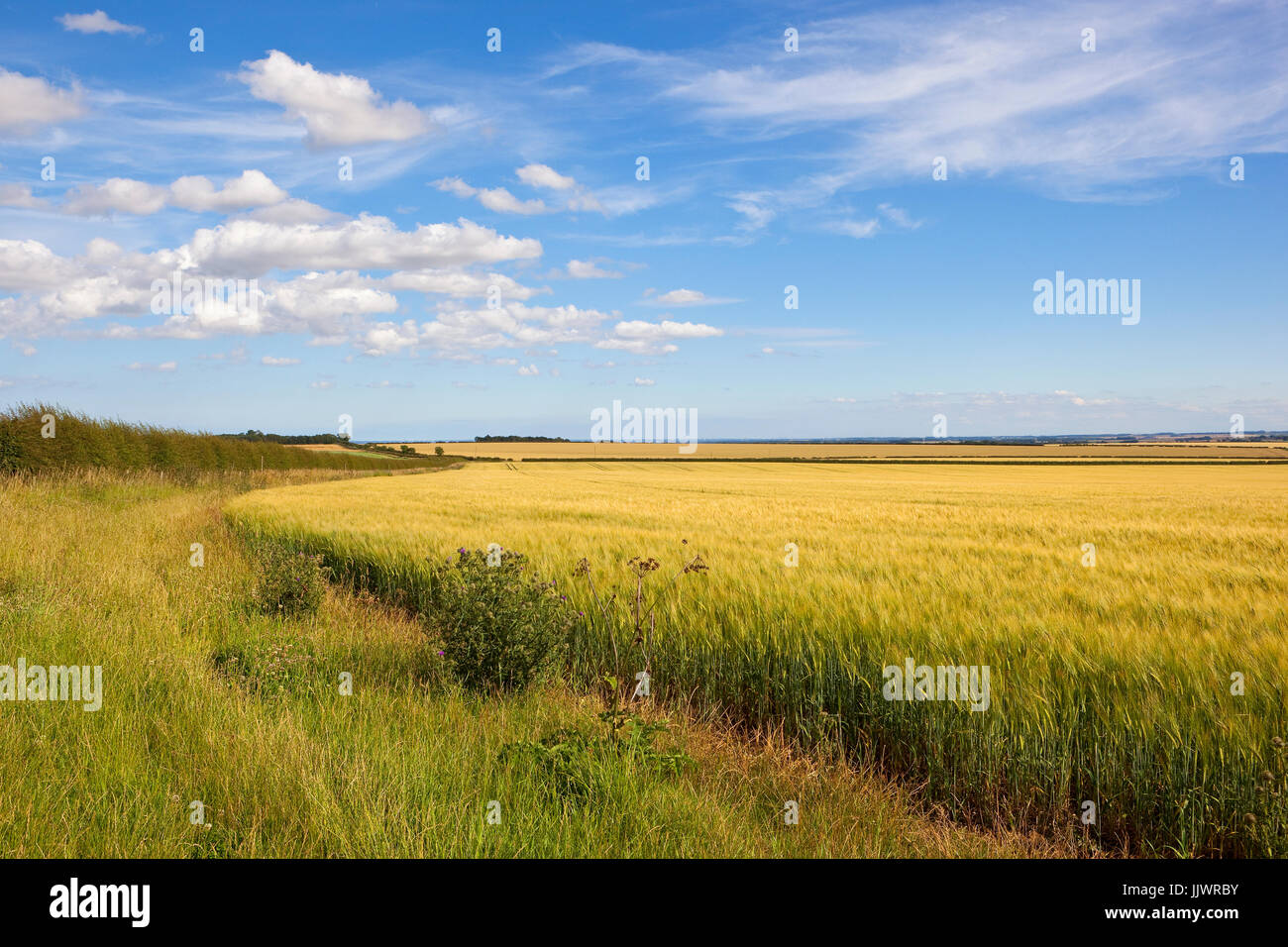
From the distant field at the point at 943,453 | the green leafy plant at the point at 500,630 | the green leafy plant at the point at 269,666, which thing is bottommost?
the green leafy plant at the point at 269,666

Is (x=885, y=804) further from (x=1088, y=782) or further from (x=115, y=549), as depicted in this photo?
(x=115, y=549)

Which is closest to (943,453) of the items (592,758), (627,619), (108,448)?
(108,448)

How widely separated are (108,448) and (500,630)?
31798mm

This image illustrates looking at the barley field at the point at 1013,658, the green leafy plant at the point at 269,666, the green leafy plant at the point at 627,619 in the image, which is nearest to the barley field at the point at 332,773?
the green leafy plant at the point at 269,666

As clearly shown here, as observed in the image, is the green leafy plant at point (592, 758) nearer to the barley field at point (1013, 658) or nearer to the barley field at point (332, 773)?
the barley field at point (332, 773)

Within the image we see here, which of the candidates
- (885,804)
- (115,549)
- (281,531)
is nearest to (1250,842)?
(885,804)

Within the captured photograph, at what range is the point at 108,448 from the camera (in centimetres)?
2900

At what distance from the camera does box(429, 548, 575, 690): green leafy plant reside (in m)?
5.46

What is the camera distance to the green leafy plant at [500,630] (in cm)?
546

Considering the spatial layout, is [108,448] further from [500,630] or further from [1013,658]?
[1013,658]

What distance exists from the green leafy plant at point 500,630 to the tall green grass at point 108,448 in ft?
87.3

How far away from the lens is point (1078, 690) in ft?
14.3

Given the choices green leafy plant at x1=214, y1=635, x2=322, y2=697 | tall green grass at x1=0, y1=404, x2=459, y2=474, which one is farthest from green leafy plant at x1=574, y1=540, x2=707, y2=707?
tall green grass at x1=0, y1=404, x2=459, y2=474
